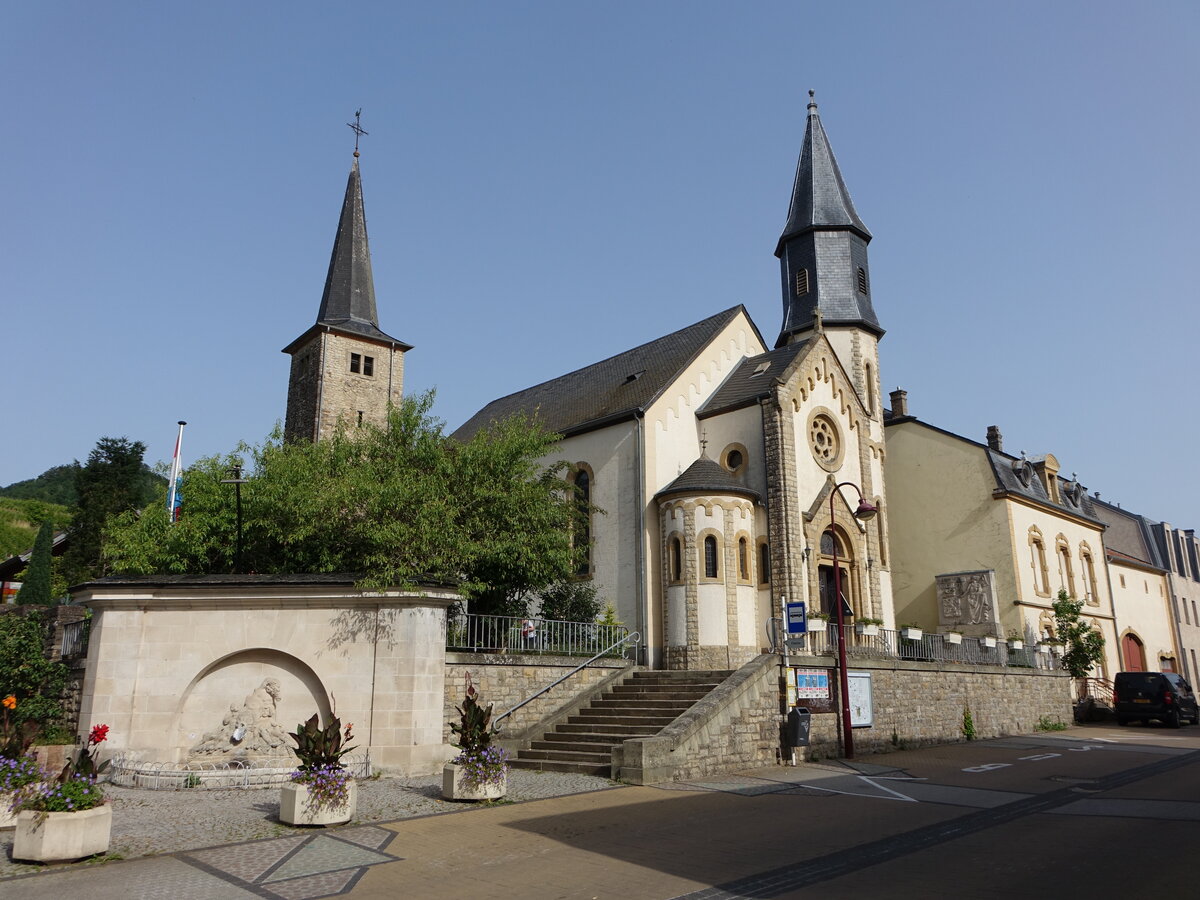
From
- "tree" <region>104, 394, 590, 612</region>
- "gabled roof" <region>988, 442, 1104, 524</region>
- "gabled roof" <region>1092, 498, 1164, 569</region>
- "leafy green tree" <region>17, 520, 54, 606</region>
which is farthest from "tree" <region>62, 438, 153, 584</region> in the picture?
"gabled roof" <region>1092, 498, 1164, 569</region>

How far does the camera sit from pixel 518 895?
716 cm

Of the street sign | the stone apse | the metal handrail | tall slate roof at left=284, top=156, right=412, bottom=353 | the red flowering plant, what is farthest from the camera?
tall slate roof at left=284, top=156, right=412, bottom=353

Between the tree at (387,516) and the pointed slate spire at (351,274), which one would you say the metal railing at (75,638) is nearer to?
the tree at (387,516)

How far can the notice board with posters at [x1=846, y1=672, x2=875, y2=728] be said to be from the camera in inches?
734

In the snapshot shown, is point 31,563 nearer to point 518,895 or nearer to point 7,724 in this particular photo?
point 7,724

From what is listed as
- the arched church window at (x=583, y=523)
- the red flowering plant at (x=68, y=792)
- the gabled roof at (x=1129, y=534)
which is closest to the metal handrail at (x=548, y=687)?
the arched church window at (x=583, y=523)

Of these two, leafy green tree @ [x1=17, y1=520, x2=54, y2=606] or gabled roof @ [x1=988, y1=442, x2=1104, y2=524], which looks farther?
gabled roof @ [x1=988, y1=442, x2=1104, y2=524]

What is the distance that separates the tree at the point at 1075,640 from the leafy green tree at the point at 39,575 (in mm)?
35651

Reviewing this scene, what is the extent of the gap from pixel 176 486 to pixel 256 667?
10.6m

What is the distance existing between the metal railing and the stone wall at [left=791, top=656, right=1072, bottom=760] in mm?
13430

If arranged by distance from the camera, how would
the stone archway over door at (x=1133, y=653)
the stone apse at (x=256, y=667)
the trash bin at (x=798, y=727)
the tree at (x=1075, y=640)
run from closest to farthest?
the stone apse at (x=256, y=667)
the trash bin at (x=798, y=727)
the tree at (x=1075, y=640)
the stone archway over door at (x=1133, y=653)

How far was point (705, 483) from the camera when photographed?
23.3 m

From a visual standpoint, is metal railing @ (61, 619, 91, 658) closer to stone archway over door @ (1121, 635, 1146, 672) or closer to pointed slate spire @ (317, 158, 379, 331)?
pointed slate spire @ (317, 158, 379, 331)

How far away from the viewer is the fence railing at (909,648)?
2144 centimetres
